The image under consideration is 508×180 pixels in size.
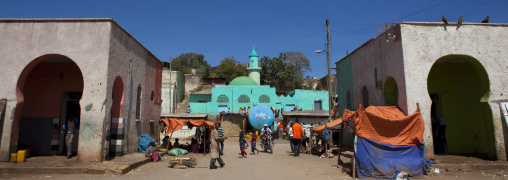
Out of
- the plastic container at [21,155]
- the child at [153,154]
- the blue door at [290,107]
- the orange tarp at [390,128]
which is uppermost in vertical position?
the blue door at [290,107]

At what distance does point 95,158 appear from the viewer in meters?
10.0

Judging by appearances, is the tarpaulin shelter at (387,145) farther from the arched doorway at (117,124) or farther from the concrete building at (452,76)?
the arched doorway at (117,124)

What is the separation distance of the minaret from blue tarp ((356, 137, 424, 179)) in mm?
38137

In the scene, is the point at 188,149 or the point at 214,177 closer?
the point at 214,177

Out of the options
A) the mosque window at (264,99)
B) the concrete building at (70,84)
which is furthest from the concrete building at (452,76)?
the mosque window at (264,99)

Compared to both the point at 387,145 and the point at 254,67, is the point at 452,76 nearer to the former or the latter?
the point at 387,145

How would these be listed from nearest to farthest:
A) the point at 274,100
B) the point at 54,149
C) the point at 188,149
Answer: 1. the point at 54,149
2. the point at 188,149
3. the point at 274,100

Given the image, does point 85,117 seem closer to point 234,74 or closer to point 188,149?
point 188,149

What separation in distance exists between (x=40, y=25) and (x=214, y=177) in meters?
7.83

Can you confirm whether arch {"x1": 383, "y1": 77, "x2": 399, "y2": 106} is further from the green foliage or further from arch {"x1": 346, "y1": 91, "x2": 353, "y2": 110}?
the green foliage

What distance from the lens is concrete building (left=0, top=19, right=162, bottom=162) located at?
33.3 ft

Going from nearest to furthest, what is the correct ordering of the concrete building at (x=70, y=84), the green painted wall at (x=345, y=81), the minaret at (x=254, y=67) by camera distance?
the concrete building at (x=70, y=84) < the green painted wall at (x=345, y=81) < the minaret at (x=254, y=67)

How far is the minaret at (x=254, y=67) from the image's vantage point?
154 feet

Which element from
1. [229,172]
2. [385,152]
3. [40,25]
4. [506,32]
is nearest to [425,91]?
[385,152]
